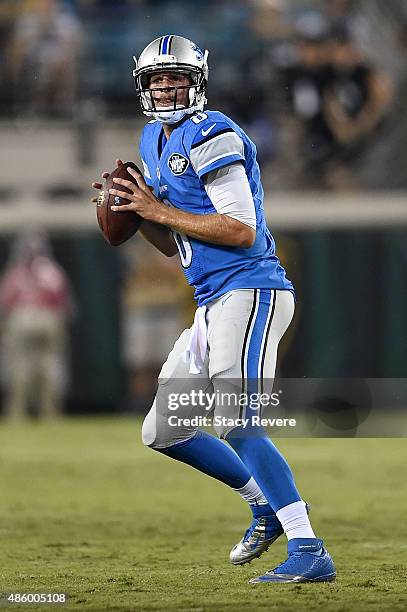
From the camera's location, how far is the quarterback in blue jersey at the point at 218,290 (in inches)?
153

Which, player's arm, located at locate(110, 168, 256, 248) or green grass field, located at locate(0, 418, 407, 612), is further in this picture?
player's arm, located at locate(110, 168, 256, 248)

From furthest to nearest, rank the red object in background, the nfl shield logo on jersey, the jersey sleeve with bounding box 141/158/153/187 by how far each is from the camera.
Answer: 1. the red object in background
2. the jersey sleeve with bounding box 141/158/153/187
3. the nfl shield logo on jersey

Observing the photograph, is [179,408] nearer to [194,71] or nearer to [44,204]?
[194,71]

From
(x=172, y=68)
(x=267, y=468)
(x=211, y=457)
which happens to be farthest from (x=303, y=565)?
(x=172, y=68)

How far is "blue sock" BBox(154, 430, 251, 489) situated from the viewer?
4172 millimetres

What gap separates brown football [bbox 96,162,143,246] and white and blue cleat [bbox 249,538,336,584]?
1175 millimetres

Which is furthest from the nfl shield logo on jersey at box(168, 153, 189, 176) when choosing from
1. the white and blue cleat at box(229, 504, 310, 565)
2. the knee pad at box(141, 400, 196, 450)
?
the white and blue cleat at box(229, 504, 310, 565)

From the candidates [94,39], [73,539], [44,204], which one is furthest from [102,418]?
[73,539]

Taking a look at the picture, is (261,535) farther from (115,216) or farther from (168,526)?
(168,526)

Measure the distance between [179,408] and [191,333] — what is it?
247mm

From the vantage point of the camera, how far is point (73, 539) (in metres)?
5.05

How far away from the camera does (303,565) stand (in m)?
3.82

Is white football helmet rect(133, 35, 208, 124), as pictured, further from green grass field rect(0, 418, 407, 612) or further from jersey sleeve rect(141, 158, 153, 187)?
green grass field rect(0, 418, 407, 612)

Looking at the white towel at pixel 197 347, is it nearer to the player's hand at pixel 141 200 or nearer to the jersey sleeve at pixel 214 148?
the player's hand at pixel 141 200
